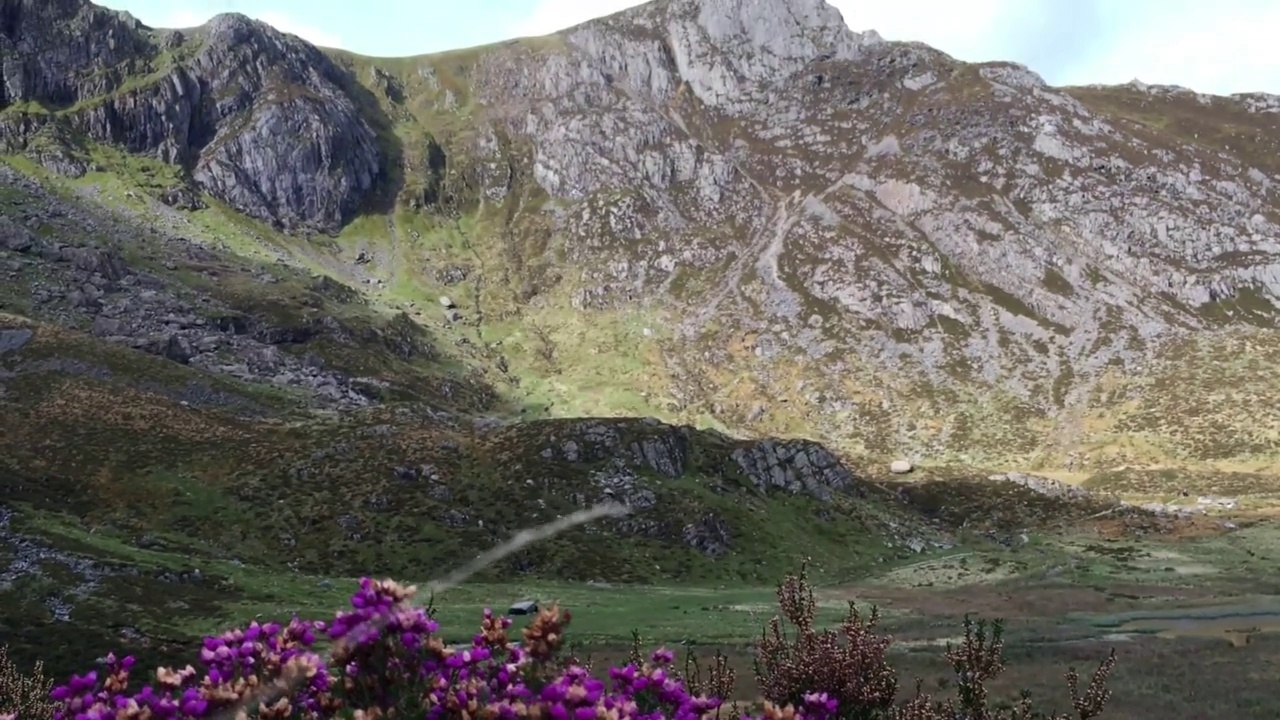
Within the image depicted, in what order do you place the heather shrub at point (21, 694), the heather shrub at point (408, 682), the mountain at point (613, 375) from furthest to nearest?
the mountain at point (613, 375), the heather shrub at point (21, 694), the heather shrub at point (408, 682)

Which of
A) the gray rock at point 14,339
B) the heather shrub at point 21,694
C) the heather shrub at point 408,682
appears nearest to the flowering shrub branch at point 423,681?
the heather shrub at point 408,682

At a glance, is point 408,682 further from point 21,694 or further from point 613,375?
point 613,375

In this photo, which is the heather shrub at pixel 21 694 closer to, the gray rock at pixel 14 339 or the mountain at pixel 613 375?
the mountain at pixel 613 375

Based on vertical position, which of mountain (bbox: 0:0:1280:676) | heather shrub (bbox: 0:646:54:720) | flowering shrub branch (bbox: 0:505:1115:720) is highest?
mountain (bbox: 0:0:1280:676)

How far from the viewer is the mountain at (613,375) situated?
6638 cm

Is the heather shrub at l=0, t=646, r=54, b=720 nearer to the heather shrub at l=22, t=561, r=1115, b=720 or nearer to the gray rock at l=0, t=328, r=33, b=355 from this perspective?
the heather shrub at l=22, t=561, r=1115, b=720

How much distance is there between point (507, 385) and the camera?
490 ft

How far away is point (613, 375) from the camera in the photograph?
526 feet

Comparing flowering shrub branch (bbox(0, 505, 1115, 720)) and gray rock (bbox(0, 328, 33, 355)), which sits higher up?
gray rock (bbox(0, 328, 33, 355))

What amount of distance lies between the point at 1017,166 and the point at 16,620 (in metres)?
210

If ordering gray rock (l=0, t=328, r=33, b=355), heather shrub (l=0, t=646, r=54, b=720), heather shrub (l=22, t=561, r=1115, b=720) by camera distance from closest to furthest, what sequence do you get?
heather shrub (l=22, t=561, r=1115, b=720), heather shrub (l=0, t=646, r=54, b=720), gray rock (l=0, t=328, r=33, b=355)

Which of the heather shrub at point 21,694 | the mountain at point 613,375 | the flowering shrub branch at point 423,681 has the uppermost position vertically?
the mountain at point 613,375

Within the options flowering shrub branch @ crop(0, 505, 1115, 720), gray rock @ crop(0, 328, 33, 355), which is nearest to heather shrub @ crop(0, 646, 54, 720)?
flowering shrub branch @ crop(0, 505, 1115, 720)

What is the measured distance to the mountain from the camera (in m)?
66.4
